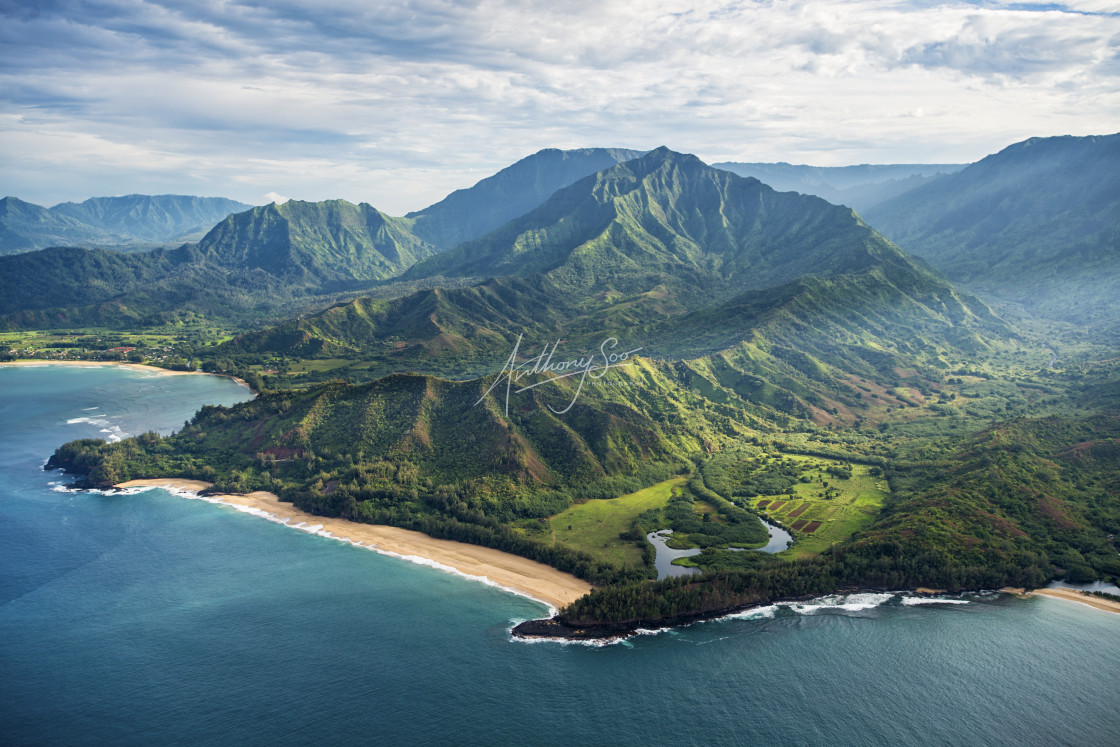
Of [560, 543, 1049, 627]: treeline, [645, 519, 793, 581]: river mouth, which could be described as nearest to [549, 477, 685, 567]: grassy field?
[645, 519, 793, 581]: river mouth

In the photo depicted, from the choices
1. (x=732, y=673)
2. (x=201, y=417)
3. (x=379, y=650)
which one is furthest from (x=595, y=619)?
(x=201, y=417)

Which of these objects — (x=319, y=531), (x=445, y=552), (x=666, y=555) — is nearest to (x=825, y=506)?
(x=666, y=555)

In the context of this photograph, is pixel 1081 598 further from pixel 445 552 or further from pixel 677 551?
pixel 445 552

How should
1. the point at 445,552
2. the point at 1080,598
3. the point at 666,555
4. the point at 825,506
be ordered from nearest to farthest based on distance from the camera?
the point at 1080,598 < the point at 666,555 < the point at 445,552 < the point at 825,506

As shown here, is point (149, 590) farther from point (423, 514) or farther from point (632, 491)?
point (632, 491)

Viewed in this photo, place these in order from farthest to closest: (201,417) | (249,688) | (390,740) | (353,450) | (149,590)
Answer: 1. (201,417)
2. (353,450)
3. (149,590)
4. (249,688)
5. (390,740)

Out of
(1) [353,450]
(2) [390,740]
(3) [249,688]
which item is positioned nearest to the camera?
(2) [390,740]

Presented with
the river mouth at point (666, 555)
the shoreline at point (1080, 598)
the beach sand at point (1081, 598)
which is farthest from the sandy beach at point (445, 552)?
the beach sand at point (1081, 598)
